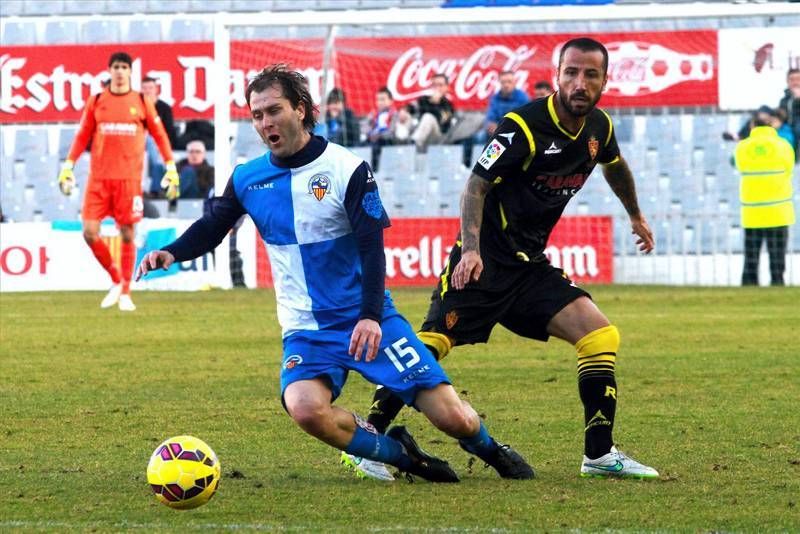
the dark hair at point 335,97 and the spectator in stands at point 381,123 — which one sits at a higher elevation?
the dark hair at point 335,97

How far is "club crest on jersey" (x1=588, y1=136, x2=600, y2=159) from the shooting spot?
6633 millimetres

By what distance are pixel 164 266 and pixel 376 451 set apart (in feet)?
3.61

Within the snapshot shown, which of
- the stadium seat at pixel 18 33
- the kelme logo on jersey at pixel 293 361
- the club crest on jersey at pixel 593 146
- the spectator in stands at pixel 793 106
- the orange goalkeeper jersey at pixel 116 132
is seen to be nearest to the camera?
the kelme logo on jersey at pixel 293 361

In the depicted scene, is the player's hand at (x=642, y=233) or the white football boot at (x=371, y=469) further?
the player's hand at (x=642, y=233)

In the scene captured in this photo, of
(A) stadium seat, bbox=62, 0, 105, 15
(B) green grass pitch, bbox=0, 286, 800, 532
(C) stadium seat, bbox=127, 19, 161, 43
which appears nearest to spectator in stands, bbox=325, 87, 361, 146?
(C) stadium seat, bbox=127, 19, 161, 43

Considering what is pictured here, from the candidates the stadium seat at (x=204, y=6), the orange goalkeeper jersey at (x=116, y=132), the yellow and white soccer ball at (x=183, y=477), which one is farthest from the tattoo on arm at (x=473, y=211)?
Answer: the stadium seat at (x=204, y=6)

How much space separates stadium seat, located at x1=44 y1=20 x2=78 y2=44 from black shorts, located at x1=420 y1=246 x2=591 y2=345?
20.3m

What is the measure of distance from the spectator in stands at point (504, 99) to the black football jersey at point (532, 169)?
51.0 ft

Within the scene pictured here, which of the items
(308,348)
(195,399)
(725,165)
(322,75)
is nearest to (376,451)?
(308,348)

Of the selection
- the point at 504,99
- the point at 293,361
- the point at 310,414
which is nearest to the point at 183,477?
the point at 310,414

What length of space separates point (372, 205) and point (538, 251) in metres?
1.19

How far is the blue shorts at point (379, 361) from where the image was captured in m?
5.96

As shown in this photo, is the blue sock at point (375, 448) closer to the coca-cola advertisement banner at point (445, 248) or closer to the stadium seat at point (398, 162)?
the coca-cola advertisement banner at point (445, 248)

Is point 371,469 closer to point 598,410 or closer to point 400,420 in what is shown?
point 598,410
